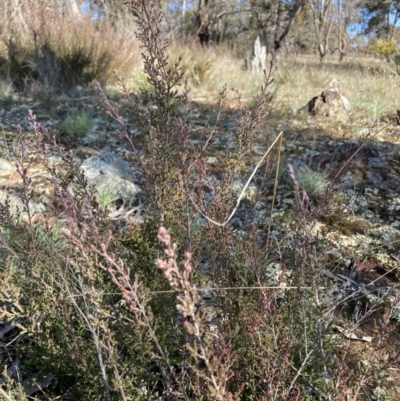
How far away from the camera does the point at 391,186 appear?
2.80m

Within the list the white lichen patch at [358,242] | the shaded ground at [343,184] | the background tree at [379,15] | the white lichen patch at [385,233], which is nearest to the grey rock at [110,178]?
the shaded ground at [343,184]

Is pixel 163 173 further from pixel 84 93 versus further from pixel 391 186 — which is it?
pixel 84 93

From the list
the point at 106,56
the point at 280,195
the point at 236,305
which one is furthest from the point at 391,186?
the point at 106,56

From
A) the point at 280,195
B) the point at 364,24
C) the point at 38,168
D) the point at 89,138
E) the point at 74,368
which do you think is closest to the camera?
the point at 74,368

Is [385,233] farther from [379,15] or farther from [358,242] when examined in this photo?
[379,15]

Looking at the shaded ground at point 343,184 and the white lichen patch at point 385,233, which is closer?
the shaded ground at point 343,184

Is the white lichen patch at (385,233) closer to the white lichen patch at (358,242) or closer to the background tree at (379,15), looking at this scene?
the white lichen patch at (358,242)

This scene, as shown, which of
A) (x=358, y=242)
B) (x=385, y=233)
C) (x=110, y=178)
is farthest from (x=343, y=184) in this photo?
(x=110, y=178)

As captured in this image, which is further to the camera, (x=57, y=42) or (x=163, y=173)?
(x=57, y=42)

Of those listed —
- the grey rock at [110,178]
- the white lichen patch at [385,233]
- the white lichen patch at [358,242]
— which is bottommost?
the white lichen patch at [358,242]

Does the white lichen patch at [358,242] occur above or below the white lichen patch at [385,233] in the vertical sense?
below

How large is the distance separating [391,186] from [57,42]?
5.08 m

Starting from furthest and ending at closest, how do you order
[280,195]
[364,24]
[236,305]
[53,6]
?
[364,24] → [53,6] → [280,195] → [236,305]

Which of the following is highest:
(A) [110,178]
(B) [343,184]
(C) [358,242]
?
(B) [343,184]
